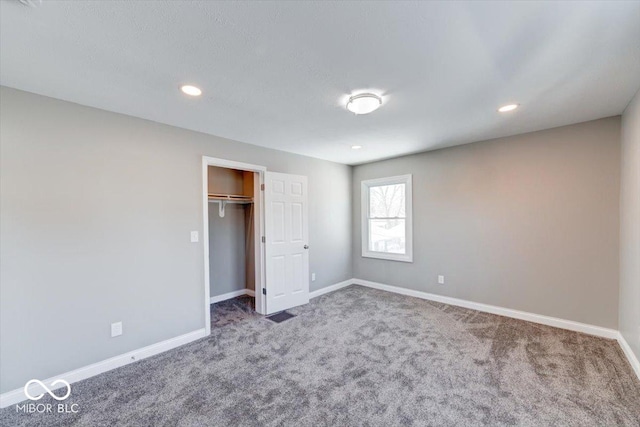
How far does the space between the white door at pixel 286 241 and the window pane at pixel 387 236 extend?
150cm

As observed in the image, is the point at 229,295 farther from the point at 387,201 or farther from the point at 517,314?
the point at 517,314

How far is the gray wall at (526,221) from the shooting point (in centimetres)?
306

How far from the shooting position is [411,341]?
3018mm

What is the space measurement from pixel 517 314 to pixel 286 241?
331cm

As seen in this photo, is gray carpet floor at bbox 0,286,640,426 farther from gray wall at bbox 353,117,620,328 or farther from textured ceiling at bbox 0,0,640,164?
textured ceiling at bbox 0,0,640,164

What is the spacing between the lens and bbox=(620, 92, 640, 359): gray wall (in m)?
2.38

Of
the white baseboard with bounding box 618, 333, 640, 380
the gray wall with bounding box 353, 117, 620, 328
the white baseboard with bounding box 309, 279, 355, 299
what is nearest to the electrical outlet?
the white baseboard with bounding box 309, 279, 355, 299

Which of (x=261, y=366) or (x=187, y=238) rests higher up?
(x=187, y=238)

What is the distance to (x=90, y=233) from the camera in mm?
2514

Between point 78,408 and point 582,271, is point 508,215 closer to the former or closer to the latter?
point 582,271

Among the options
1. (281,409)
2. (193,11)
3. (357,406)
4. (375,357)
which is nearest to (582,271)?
(375,357)

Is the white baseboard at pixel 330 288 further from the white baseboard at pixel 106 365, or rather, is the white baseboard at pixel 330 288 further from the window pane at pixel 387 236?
the white baseboard at pixel 106 365

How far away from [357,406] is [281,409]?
559 millimetres

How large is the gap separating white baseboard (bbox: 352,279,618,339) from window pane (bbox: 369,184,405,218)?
1324 millimetres
